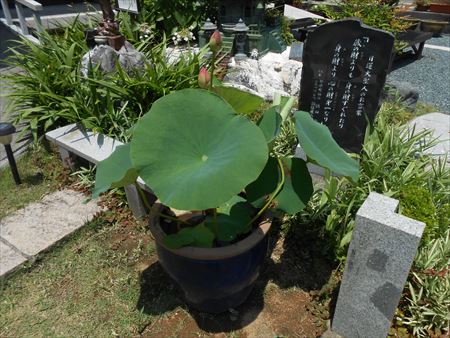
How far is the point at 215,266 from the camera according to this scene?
1.89 m

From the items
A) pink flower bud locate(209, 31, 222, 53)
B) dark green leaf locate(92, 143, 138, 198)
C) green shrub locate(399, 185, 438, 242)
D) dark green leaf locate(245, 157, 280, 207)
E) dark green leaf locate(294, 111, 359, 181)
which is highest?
pink flower bud locate(209, 31, 222, 53)

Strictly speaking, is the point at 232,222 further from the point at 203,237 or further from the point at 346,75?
the point at 346,75

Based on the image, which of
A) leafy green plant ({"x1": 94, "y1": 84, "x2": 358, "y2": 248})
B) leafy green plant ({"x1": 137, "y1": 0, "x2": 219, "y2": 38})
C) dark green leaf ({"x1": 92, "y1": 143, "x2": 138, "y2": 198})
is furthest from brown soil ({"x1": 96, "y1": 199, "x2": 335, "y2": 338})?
leafy green plant ({"x1": 137, "y1": 0, "x2": 219, "y2": 38})

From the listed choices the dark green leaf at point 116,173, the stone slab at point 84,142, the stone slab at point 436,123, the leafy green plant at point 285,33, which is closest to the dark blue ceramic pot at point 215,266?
the dark green leaf at point 116,173

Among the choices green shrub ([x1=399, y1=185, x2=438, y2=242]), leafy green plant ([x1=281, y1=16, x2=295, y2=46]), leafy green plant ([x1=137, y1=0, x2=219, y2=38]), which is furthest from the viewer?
leafy green plant ([x1=281, y1=16, x2=295, y2=46])

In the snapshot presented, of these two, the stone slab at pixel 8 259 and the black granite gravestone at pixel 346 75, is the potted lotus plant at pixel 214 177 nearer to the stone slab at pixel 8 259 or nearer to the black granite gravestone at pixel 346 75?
the stone slab at pixel 8 259

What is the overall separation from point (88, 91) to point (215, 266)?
248cm

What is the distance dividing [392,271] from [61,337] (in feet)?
6.03

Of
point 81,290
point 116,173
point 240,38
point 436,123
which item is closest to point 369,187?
point 116,173

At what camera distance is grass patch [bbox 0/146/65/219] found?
10.2ft

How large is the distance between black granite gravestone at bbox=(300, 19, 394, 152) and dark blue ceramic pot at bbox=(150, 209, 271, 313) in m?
1.79

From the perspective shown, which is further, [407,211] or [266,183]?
[407,211]

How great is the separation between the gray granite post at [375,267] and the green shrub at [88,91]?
7.32ft

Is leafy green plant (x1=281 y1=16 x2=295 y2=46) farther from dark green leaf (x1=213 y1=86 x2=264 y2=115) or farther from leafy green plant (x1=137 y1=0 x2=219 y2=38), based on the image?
dark green leaf (x1=213 y1=86 x2=264 y2=115)
